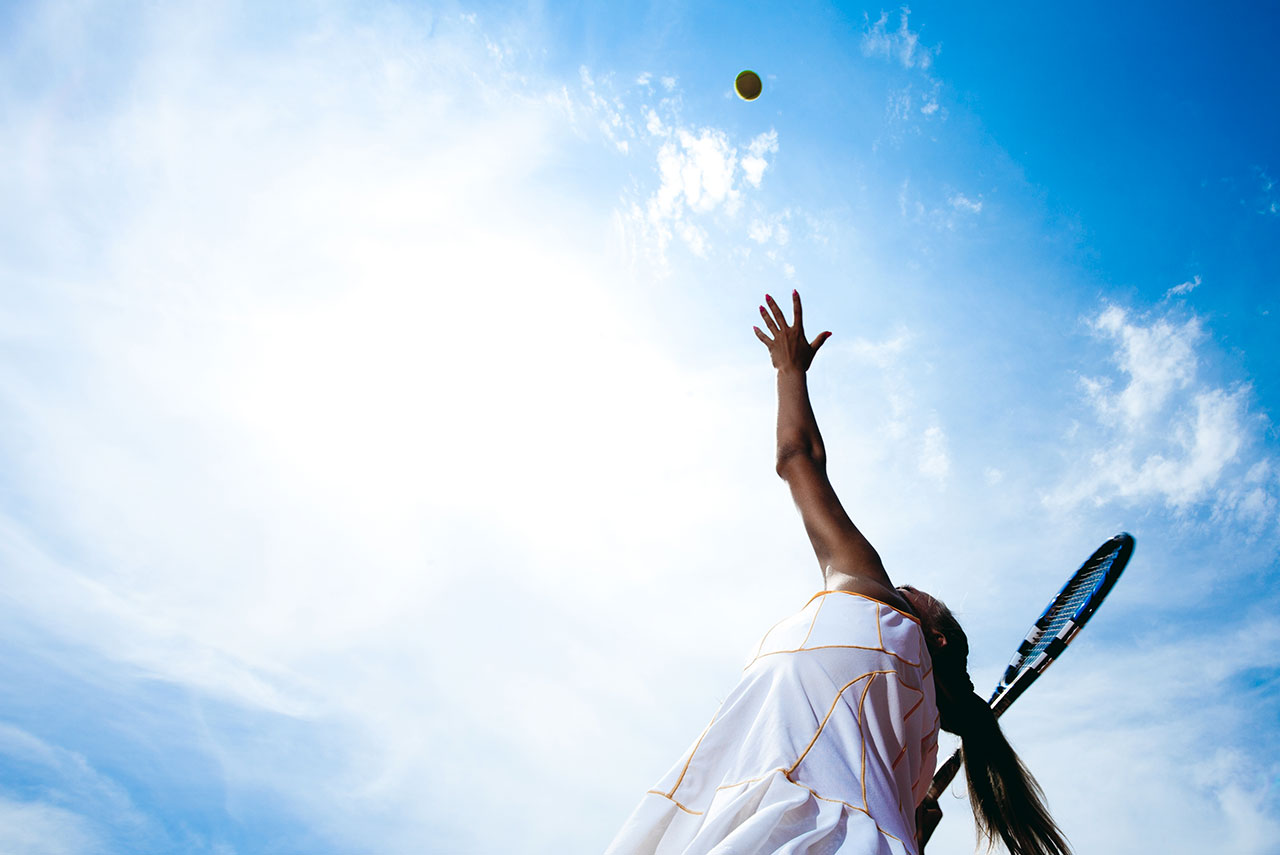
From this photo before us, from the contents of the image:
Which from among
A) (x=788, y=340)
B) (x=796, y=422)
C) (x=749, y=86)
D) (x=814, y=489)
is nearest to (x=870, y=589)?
(x=814, y=489)

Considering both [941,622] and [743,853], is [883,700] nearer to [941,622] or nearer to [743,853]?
[743,853]

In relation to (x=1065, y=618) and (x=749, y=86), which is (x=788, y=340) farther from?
(x=749, y=86)

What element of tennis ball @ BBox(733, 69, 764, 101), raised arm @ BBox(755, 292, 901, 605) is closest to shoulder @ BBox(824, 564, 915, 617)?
raised arm @ BBox(755, 292, 901, 605)

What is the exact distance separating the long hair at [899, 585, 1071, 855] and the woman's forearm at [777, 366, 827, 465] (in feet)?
2.97

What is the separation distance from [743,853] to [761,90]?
7891 mm

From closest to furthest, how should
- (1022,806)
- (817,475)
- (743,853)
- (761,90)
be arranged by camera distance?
(743,853), (817,475), (1022,806), (761,90)

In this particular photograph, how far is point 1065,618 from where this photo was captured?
6.02 m

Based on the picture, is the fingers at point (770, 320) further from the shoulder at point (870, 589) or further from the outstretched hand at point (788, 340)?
the shoulder at point (870, 589)

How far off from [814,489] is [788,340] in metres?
1.26

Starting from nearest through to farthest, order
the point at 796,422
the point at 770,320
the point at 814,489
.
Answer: the point at 814,489, the point at 796,422, the point at 770,320

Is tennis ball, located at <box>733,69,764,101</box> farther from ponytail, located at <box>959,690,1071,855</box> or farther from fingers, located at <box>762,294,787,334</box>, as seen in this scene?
ponytail, located at <box>959,690,1071,855</box>

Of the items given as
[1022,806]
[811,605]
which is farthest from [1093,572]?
[811,605]

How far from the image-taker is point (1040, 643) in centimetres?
611

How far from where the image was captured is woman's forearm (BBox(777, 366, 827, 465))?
11.9 feet
